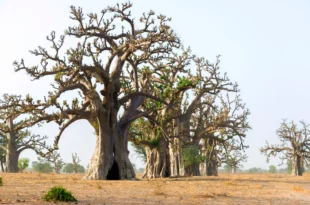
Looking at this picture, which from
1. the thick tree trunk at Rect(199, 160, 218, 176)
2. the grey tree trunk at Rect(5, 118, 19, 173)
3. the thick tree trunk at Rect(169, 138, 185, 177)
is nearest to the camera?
the thick tree trunk at Rect(169, 138, 185, 177)

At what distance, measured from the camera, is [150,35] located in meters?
28.2

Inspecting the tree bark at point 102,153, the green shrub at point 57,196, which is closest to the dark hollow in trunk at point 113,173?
the tree bark at point 102,153

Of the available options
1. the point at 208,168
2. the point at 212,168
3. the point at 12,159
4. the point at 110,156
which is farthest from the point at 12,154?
the point at 110,156

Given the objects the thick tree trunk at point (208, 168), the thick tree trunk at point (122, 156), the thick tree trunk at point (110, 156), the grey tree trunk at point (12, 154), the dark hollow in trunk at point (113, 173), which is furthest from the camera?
the thick tree trunk at point (208, 168)

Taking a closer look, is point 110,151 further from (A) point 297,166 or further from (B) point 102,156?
(A) point 297,166

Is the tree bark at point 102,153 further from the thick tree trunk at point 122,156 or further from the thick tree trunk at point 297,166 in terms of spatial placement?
the thick tree trunk at point 297,166

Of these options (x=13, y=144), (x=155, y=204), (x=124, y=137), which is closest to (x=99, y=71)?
(x=124, y=137)

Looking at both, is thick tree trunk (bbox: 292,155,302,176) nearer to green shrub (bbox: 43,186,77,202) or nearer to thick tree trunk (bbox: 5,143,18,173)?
thick tree trunk (bbox: 5,143,18,173)

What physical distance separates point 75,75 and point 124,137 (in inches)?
260

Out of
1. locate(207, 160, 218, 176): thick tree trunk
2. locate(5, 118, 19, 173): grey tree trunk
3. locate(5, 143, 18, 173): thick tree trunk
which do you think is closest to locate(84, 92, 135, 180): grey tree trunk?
locate(207, 160, 218, 176): thick tree trunk

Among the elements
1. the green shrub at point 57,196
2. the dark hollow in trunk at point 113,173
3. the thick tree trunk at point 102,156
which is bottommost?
the green shrub at point 57,196

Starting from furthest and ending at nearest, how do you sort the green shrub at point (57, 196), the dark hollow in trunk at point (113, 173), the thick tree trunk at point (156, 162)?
the thick tree trunk at point (156, 162) → the dark hollow in trunk at point (113, 173) → the green shrub at point (57, 196)

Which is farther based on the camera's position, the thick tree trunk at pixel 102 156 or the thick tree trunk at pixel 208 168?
the thick tree trunk at pixel 208 168

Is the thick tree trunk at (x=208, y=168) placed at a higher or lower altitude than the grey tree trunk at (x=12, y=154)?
lower
